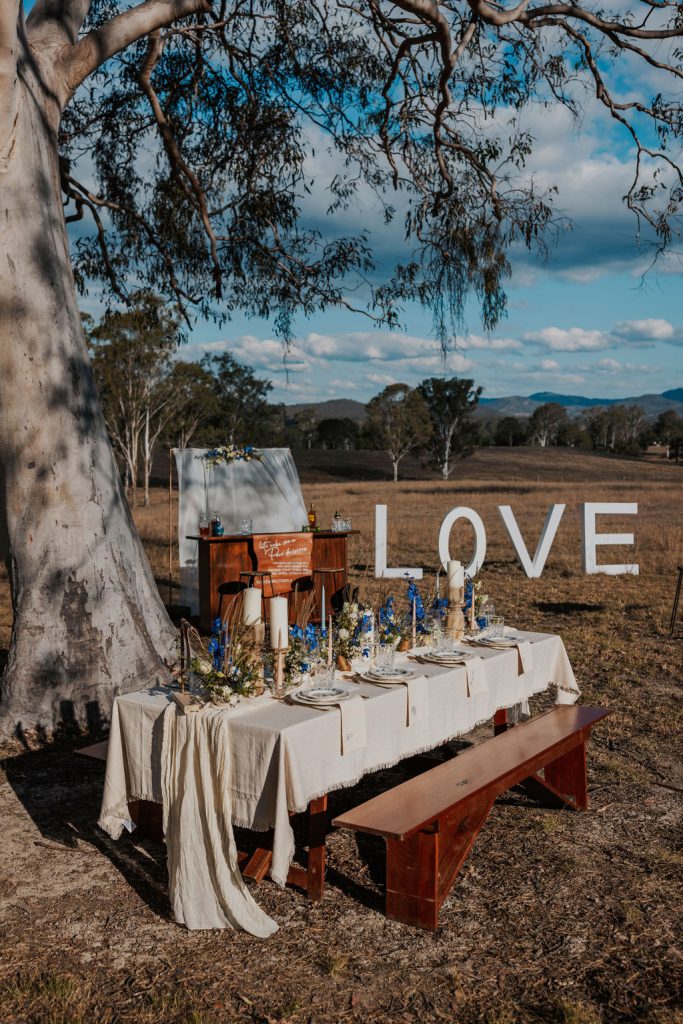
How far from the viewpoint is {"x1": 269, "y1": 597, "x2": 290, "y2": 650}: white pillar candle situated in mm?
3941

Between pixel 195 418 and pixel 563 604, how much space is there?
27811 millimetres

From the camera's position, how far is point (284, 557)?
10.1 m

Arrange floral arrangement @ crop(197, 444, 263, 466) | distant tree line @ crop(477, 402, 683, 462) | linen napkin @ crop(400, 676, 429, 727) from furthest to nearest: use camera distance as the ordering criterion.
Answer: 1. distant tree line @ crop(477, 402, 683, 462)
2. floral arrangement @ crop(197, 444, 263, 466)
3. linen napkin @ crop(400, 676, 429, 727)

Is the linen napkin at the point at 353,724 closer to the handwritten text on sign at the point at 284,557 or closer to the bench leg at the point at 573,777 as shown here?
the bench leg at the point at 573,777

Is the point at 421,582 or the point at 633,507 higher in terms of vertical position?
the point at 633,507

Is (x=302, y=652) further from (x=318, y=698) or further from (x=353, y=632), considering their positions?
(x=353, y=632)

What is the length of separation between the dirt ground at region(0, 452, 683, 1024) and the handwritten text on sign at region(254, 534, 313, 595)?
14.3 ft

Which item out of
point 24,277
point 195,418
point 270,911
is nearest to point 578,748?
point 270,911

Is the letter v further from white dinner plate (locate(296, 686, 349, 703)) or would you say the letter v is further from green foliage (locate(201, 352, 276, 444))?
green foliage (locate(201, 352, 276, 444))

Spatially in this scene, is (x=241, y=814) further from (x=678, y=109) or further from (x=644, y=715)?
(x=678, y=109)

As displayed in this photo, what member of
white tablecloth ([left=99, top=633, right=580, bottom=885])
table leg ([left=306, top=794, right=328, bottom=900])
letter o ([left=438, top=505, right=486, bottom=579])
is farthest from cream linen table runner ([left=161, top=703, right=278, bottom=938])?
letter o ([left=438, top=505, right=486, bottom=579])

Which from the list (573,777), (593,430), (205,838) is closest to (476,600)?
(573,777)

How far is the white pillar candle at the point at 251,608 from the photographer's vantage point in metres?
4.00

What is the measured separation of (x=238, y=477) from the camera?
11477 mm
